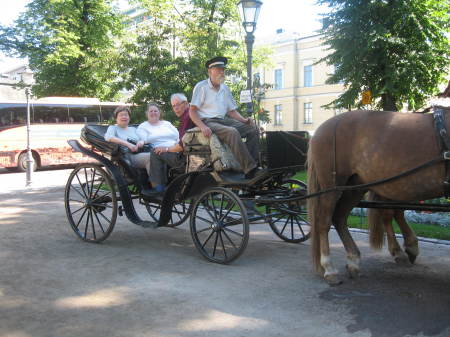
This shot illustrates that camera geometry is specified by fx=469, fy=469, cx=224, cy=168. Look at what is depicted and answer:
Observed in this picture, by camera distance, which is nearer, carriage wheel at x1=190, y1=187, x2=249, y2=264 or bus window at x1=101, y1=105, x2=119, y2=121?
carriage wheel at x1=190, y1=187, x2=249, y2=264

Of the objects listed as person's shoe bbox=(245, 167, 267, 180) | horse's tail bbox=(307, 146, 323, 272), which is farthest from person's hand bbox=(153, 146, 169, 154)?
horse's tail bbox=(307, 146, 323, 272)

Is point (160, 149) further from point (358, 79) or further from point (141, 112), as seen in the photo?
point (358, 79)

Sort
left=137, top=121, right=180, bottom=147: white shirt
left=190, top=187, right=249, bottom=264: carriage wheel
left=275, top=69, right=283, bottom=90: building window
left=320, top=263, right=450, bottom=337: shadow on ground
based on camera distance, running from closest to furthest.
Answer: left=320, top=263, right=450, bottom=337: shadow on ground
left=190, top=187, right=249, bottom=264: carriage wheel
left=137, top=121, right=180, bottom=147: white shirt
left=275, top=69, right=283, bottom=90: building window

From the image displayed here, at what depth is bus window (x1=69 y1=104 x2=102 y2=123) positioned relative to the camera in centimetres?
2195

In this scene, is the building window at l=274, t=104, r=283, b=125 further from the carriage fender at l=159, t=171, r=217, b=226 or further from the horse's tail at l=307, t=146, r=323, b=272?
the horse's tail at l=307, t=146, r=323, b=272

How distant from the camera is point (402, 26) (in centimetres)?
1738

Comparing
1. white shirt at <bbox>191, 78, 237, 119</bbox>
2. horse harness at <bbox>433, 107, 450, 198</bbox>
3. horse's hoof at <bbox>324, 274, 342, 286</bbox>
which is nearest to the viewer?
horse harness at <bbox>433, 107, 450, 198</bbox>

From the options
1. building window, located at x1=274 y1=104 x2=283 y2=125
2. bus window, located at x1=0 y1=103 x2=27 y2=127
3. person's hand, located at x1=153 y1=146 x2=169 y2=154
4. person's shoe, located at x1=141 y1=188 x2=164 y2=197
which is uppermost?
building window, located at x1=274 y1=104 x2=283 y2=125

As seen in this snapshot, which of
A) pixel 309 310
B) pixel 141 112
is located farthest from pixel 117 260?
pixel 141 112

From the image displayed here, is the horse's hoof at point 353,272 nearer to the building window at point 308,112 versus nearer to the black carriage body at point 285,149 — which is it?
the black carriage body at point 285,149

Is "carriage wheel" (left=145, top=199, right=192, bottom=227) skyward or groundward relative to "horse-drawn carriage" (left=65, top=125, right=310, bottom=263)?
groundward

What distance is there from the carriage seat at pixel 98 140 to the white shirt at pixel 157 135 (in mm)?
564

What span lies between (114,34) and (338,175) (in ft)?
73.7

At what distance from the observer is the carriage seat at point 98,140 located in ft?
20.6
